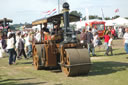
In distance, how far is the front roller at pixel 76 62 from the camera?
7.71 meters

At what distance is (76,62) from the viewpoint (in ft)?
25.4

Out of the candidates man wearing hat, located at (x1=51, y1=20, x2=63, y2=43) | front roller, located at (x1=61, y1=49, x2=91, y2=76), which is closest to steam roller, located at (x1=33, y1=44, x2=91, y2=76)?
front roller, located at (x1=61, y1=49, x2=91, y2=76)

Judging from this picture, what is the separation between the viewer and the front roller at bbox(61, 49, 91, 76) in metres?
7.71

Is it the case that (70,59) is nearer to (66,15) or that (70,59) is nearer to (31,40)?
(66,15)

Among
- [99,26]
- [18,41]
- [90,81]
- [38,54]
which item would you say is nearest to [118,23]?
[99,26]

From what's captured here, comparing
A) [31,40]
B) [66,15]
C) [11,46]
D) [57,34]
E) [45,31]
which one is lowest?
[11,46]

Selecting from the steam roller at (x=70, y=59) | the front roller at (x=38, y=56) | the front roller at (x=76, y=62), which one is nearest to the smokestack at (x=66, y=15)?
A: the steam roller at (x=70, y=59)

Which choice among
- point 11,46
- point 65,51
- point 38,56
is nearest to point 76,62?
point 65,51

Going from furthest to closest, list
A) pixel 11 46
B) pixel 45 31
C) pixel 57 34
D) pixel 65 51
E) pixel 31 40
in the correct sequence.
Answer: pixel 31 40, pixel 11 46, pixel 45 31, pixel 57 34, pixel 65 51

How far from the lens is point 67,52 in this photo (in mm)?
7863

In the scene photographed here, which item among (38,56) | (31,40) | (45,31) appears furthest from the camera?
(31,40)

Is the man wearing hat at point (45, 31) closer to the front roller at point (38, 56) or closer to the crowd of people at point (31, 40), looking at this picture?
the crowd of people at point (31, 40)

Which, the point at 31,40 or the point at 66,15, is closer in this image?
the point at 66,15

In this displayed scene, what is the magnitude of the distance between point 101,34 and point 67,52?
2499cm
